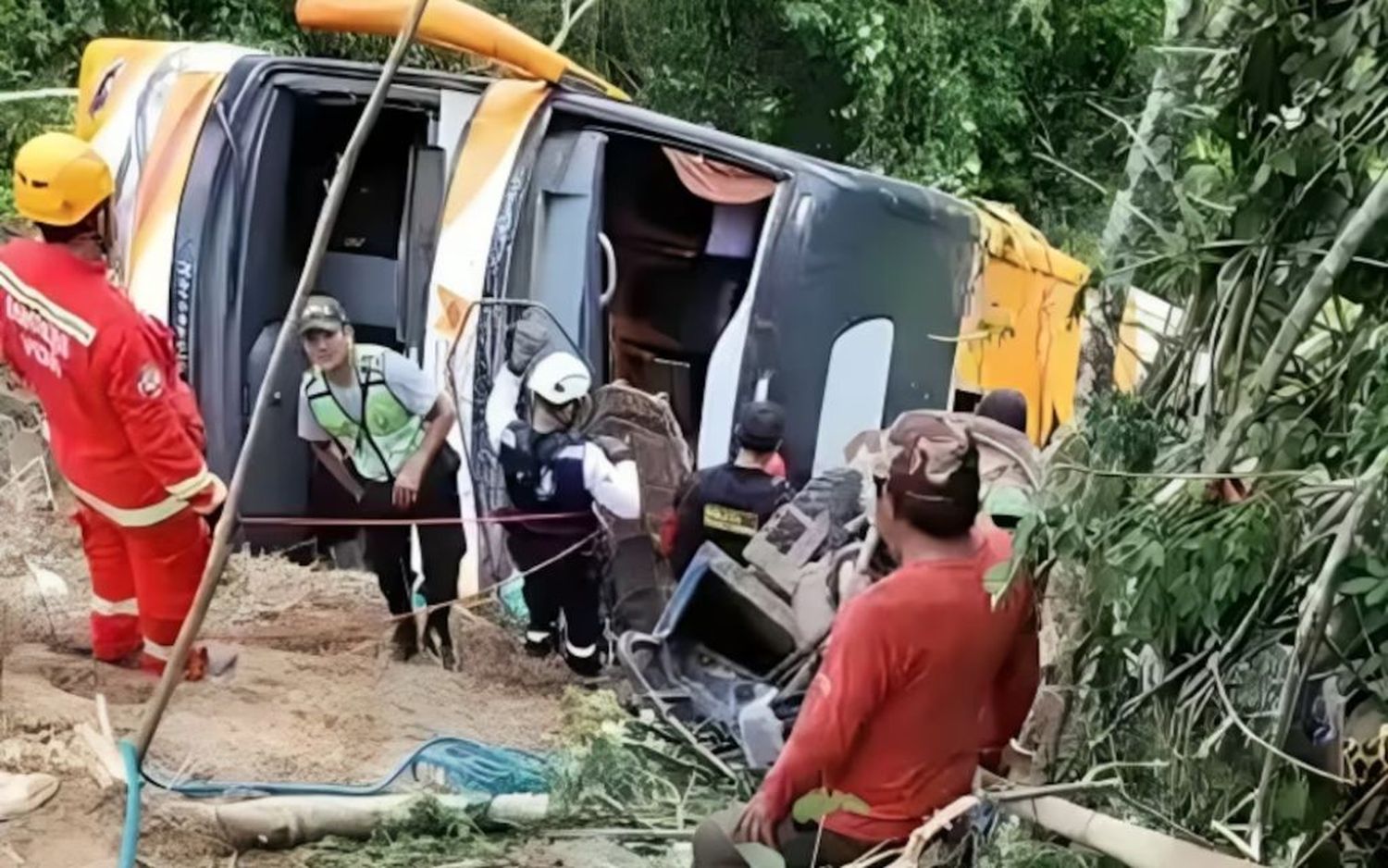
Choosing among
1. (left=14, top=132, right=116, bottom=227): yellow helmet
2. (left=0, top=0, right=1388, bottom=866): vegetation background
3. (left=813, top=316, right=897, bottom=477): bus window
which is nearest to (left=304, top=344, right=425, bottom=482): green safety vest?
(left=14, top=132, right=116, bottom=227): yellow helmet

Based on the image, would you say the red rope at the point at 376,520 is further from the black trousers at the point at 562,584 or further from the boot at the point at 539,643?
the boot at the point at 539,643

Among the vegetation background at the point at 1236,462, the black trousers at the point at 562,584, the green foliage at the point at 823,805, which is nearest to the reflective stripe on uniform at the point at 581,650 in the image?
the black trousers at the point at 562,584

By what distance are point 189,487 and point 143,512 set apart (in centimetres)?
11

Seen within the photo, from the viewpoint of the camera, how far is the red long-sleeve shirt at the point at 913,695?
210 cm

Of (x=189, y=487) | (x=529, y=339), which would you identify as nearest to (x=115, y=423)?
(x=189, y=487)

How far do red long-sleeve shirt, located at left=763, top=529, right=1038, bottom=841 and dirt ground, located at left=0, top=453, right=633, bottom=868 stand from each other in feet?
1.91

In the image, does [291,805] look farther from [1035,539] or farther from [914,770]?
[1035,539]

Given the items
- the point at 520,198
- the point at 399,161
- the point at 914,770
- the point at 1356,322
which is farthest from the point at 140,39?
the point at 1356,322

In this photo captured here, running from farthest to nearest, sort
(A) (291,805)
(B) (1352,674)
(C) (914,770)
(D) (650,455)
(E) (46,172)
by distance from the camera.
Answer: (D) (650,455) → (E) (46,172) → (A) (291,805) → (C) (914,770) → (B) (1352,674)

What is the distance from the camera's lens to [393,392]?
3344 mm

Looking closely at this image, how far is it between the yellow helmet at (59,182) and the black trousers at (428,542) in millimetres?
807

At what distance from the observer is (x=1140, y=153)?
1829mm

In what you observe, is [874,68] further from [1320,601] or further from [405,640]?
[1320,601]

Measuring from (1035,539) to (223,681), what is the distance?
192cm
